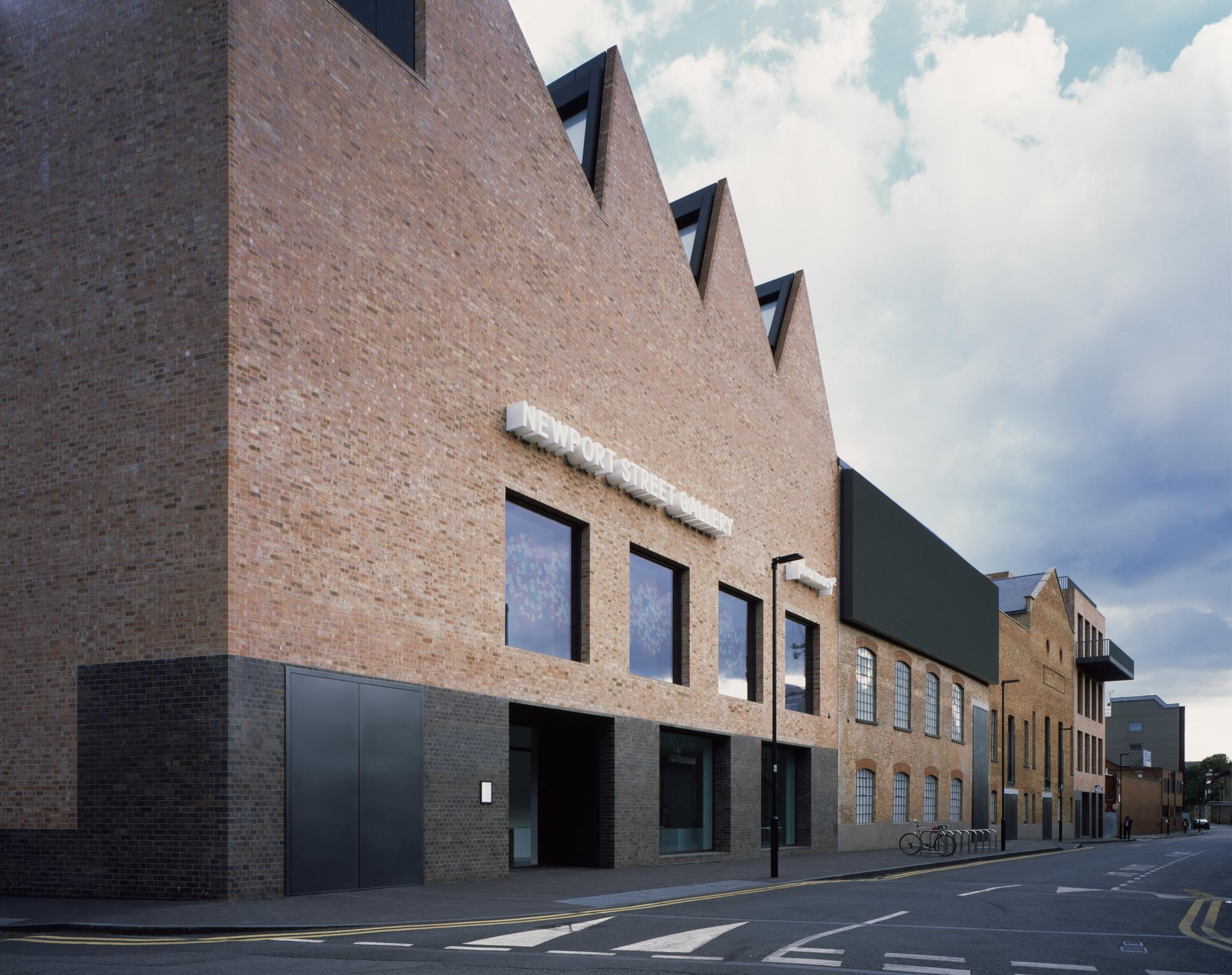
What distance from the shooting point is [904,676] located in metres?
44.8

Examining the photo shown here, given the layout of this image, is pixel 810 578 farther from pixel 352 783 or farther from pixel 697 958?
pixel 697 958

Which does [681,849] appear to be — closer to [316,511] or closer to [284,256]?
[316,511]

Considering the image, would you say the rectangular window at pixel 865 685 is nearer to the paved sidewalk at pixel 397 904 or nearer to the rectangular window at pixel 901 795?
the rectangular window at pixel 901 795

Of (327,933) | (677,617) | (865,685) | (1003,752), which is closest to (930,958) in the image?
(327,933)

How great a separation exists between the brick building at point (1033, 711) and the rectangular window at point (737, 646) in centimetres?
2454

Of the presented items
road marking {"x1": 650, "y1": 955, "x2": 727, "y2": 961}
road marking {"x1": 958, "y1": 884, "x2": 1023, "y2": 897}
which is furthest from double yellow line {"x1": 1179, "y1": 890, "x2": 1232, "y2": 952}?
road marking {"x1": 650, "y1": 955, "x2": 727, "y2": 961}

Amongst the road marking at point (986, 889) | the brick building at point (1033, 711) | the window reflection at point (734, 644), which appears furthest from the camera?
the brick building at point (1033, 711)

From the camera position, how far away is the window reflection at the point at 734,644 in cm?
3072

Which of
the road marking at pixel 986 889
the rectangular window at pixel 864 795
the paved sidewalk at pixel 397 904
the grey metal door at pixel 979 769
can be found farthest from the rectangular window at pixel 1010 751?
the paved sidewalk at pixel 397 904

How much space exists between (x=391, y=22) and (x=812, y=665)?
947 inches

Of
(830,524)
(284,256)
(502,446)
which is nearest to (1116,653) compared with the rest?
(830,524)

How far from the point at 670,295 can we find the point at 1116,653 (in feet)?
231

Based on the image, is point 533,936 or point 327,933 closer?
point 533,936

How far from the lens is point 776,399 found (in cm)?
3578
